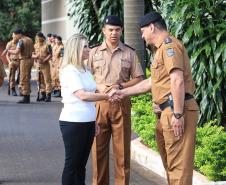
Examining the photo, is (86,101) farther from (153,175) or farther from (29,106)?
(29,106)

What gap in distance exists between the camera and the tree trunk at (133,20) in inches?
548

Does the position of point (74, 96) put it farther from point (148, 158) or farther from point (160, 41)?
point (148, 158)

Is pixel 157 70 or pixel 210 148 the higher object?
pixel 157 70

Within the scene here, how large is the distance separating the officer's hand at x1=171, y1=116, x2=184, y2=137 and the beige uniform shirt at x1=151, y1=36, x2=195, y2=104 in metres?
0.27

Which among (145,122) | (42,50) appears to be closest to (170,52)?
(145,122)

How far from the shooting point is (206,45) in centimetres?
1020

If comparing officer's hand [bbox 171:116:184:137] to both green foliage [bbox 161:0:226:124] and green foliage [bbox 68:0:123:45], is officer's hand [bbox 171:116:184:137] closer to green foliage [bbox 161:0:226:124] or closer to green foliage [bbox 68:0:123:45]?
green foliage [bbox 161:0:226:124]

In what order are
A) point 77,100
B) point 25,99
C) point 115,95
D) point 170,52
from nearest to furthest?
point 170,52, point 77,100, point 115,95, point 25,99

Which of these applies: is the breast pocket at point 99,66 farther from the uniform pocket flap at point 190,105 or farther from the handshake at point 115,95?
the uniform pocket flap at point 190,105

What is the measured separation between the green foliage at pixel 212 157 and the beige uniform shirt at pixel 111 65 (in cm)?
135

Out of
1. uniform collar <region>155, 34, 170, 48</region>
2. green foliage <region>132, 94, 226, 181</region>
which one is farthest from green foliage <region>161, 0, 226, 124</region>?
uniform collar <region>155, 34, 170, 48</region>

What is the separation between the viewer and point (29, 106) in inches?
771

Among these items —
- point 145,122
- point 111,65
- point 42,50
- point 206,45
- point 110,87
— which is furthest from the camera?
point 42,50

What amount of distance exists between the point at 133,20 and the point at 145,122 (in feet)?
10.2
